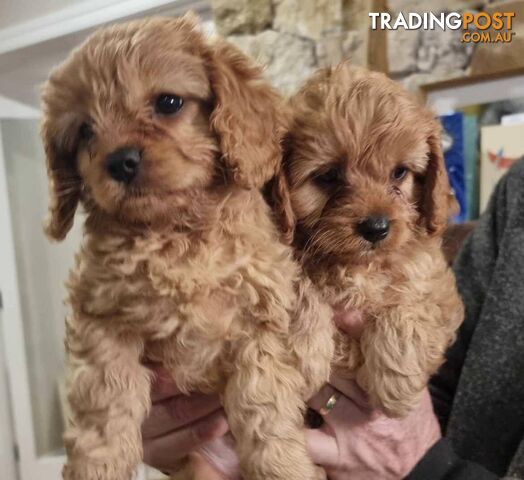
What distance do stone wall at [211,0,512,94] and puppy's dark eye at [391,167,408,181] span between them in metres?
1.79

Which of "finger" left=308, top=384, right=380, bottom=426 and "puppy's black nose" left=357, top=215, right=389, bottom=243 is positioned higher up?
"puppy's black nose" left=357, top=215, right=389, bottom=243

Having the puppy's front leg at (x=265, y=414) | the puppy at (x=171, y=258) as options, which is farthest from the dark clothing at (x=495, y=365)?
the puppy at (x=171, y=258)

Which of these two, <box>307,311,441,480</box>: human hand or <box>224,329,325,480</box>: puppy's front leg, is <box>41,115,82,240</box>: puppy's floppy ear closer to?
<box>224,329,325,480</box>: puppy's front leg

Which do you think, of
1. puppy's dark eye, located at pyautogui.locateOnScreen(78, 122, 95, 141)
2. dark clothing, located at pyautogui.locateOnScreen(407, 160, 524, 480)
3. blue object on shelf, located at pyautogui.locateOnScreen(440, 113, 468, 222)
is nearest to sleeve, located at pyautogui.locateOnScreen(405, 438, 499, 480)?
dark clothing, located at pyautogui.locateOnScreen(407, 160, 524, 480)

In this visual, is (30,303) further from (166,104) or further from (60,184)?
(166,104)

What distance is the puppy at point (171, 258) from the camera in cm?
119

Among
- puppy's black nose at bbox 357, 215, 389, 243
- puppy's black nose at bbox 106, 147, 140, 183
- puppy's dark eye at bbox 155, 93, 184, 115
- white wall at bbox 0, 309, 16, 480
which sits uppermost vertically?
puppy's dark eye at bbox 155, 93, 184, 115

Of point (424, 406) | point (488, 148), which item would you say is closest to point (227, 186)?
point (424, 406)

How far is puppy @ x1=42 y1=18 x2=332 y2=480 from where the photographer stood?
119 centimetres

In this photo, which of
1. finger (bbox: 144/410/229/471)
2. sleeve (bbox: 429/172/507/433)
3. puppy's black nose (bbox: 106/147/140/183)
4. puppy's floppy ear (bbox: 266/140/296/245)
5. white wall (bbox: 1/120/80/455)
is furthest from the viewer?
white wall (bbox: 1/120/80/455)

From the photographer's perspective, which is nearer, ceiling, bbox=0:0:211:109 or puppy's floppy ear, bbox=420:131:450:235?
puppy's floppy ear, bbox=420:131:450:235

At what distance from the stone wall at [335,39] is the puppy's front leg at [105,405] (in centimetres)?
223

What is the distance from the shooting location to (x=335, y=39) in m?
3.31

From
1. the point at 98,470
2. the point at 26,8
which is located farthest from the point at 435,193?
the point at 26,8
